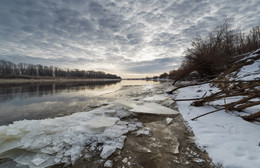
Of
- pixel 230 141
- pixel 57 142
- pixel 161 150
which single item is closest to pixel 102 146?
pixel 57 142

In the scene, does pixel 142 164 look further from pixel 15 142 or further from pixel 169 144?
pixel 15 142

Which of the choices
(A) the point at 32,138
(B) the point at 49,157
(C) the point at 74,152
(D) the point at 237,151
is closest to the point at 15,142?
Result: (A) the point at 32,138

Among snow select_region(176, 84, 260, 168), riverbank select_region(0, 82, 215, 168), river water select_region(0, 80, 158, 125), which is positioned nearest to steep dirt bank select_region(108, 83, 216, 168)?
riverbank select_region(0, 82, 215, 168)

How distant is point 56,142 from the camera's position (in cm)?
167

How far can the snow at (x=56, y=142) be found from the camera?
1396 millimetres

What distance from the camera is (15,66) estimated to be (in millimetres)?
56219

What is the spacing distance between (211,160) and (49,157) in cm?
231

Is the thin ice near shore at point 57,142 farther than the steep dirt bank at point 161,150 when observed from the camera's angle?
Yes

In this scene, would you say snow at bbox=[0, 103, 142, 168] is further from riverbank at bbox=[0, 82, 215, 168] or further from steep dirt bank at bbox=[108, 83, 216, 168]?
steep dirt bank at bbox=[108, 83, 216, 168]

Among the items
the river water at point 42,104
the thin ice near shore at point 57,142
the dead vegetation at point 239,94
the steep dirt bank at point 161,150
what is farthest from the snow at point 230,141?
the river water at point 42,104

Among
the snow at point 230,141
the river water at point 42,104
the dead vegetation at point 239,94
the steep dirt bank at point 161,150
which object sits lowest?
the river water at point 42,104

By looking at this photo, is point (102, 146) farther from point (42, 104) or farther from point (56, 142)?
point (42, 104)

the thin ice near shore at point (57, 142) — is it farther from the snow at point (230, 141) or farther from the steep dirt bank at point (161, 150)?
the snow at point (230, 141)

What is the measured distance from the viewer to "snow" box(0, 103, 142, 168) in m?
1.40
